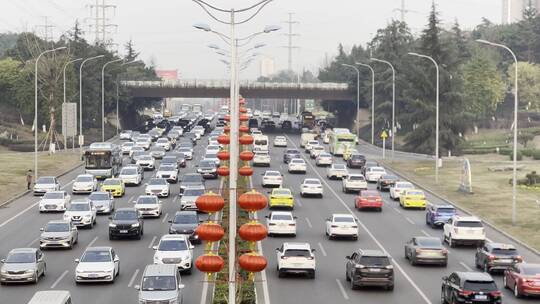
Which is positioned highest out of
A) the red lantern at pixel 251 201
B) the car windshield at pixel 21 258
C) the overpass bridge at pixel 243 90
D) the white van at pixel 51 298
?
the overpass bridge at pixel 243 90

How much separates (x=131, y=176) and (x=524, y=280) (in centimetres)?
4360

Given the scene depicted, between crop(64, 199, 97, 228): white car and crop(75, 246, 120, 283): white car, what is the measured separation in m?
15.0

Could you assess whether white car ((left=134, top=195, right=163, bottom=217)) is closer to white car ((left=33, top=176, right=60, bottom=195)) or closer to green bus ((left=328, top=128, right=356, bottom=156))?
white car ((left=33, top=176, right=60, bottom=195))


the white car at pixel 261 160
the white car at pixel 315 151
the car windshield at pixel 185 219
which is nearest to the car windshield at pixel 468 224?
the car windshield at pixel 185 219

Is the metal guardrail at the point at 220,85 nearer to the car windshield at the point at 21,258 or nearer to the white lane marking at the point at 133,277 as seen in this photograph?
the white lane marking at the point at 133,277

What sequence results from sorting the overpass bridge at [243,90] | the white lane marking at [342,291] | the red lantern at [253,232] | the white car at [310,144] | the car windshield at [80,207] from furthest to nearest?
the overpass bridge at [243,90] → the white car at [310,144] → the car windshield at [80,207] → the white lane marking at [342,291] → the red lantern at [253,232]

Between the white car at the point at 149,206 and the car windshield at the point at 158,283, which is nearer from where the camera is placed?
the car windshield at the point at 158,283

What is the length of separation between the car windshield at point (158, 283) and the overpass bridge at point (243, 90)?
127m

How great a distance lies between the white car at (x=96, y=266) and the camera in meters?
36.1

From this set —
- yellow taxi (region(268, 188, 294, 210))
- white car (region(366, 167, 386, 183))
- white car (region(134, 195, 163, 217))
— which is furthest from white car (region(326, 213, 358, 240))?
white car (region(366, 167, 386, 183))

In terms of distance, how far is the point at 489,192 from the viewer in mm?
71250

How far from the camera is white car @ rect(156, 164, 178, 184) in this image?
75.4 meters

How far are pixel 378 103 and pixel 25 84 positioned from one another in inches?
1875

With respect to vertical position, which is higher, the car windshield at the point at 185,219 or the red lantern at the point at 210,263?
the red lantern at the point at 210,263
